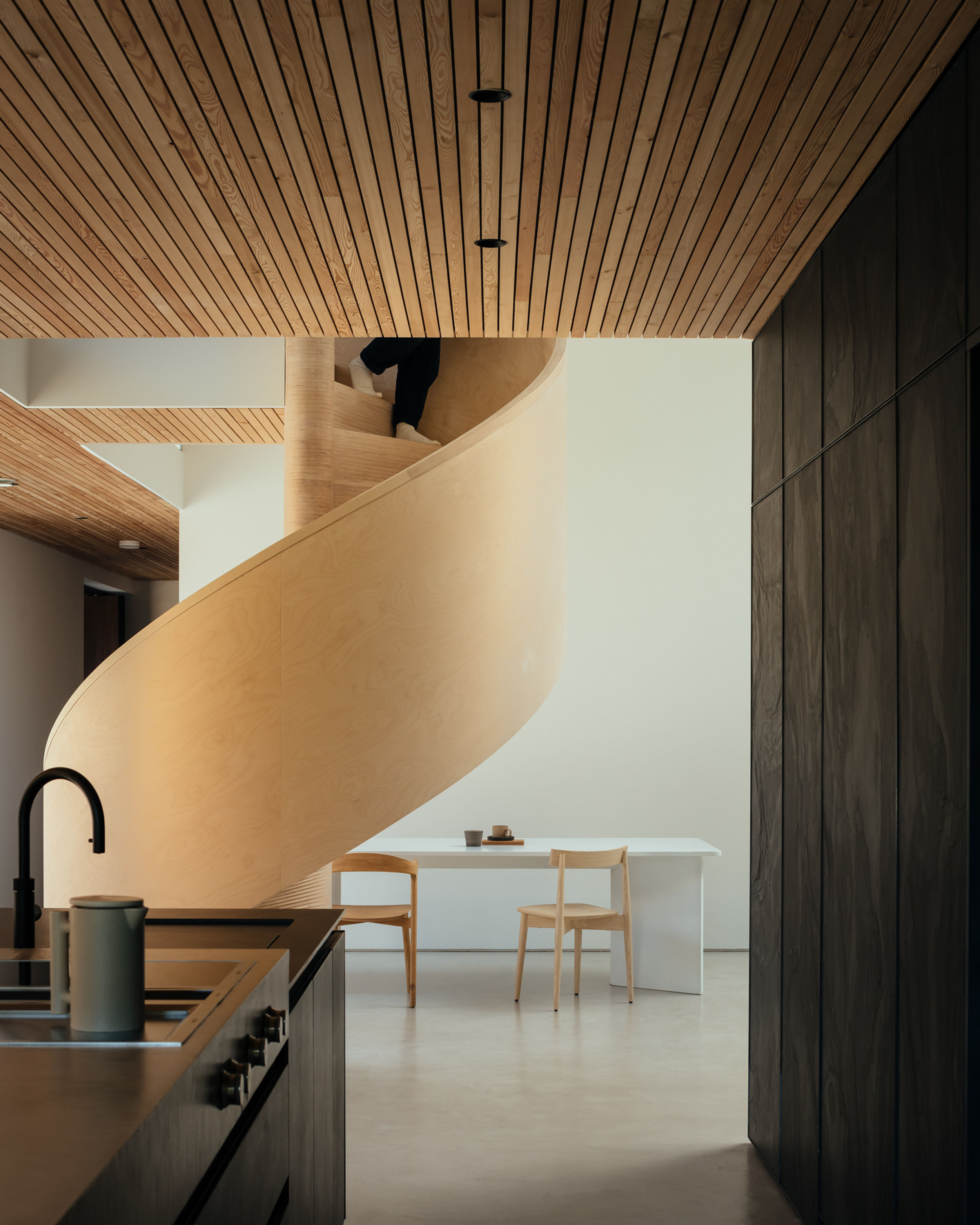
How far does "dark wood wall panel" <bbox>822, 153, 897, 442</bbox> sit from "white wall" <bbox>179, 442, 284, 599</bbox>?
5.13m

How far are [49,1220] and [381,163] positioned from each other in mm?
2332

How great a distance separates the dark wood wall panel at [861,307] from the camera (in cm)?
253

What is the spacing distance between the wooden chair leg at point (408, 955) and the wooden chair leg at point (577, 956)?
2.91 ft

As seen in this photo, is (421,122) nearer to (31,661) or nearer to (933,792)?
(933,792)

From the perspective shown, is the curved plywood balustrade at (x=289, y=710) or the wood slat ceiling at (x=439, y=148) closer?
the wood slat ceiling at (x=439, y=148)

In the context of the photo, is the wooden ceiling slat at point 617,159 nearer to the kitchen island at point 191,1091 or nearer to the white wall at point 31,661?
the kitchen island at point 191,1091

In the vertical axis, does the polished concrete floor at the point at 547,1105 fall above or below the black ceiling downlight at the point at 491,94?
below

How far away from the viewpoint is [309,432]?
16.9 feet

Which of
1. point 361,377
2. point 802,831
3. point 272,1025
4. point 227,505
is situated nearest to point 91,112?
point 272,1025

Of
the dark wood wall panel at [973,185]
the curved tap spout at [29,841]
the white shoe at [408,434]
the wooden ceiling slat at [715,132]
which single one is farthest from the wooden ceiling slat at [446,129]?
the white shoe at [408,434]

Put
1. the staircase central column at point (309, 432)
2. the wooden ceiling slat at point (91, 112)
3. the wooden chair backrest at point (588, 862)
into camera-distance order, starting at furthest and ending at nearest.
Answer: the wooden chair backrest at point (588, 862)
the staircase central column at point (309, 432)
the wooden ceiling slat at point (91, 112)

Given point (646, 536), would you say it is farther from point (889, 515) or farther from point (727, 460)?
point (889, 515)

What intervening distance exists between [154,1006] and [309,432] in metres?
3.75

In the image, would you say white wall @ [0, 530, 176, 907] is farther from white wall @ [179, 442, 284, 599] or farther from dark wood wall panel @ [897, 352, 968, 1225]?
dark wood wall panel @ [897, 352, 968, 1225]
